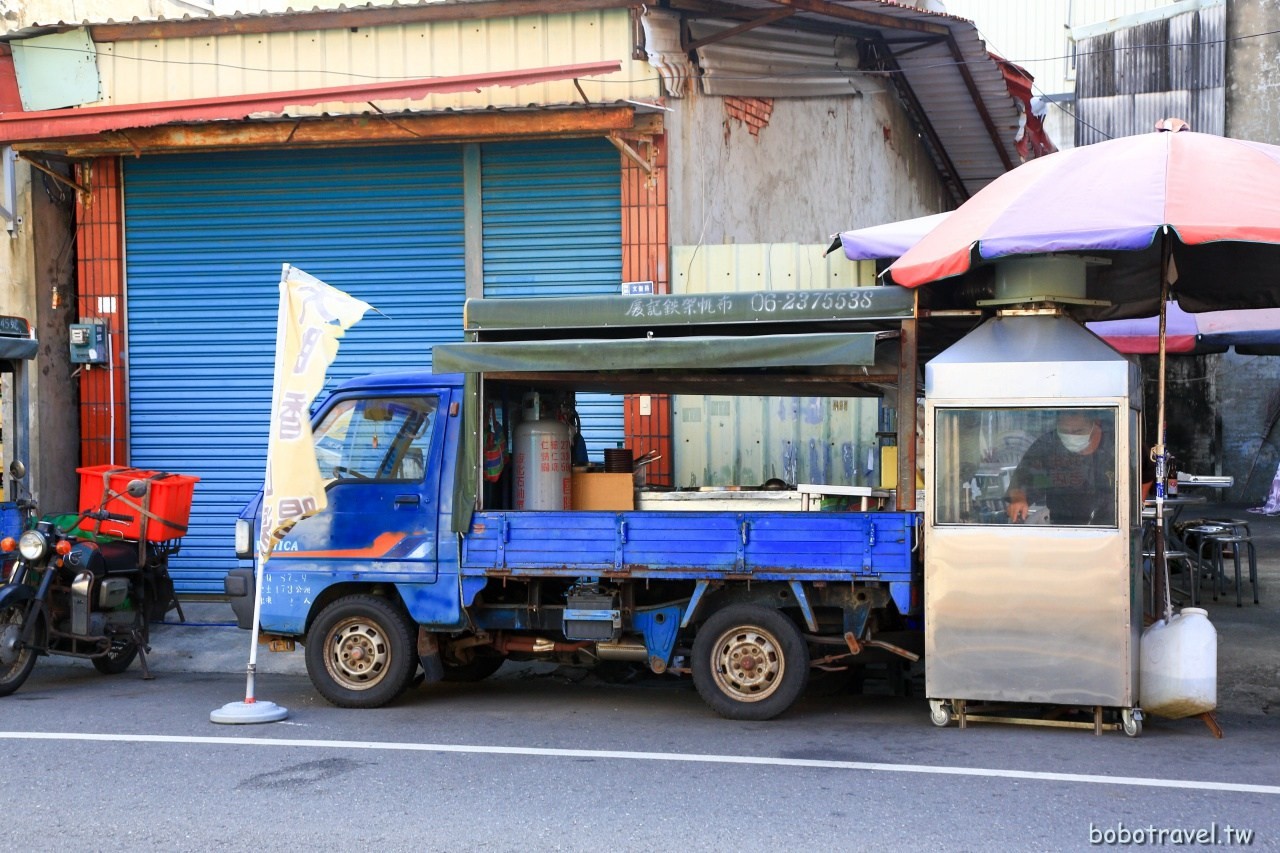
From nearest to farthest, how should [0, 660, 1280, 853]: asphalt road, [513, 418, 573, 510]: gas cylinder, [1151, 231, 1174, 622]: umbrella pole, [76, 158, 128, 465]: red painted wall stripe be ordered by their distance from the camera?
[0, 660, 1280, 853]: asphalt road
[1151, 231, 1174, 622]: umbrella pole
[513, 418, 573, 510]: gas cylinder
[76, 158, 128, 465]: red painted wall stripe

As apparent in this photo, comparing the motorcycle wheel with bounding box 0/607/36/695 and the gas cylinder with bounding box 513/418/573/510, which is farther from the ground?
the gas cylinder with bounding box 513/418/573/510

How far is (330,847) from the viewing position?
503 centimetres

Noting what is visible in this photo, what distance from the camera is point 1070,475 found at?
271 inches

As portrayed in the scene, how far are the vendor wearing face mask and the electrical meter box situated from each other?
9.08 m

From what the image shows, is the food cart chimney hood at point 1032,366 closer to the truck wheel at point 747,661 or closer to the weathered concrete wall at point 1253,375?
the truck wheel at point 747,661

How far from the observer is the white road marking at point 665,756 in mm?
5840

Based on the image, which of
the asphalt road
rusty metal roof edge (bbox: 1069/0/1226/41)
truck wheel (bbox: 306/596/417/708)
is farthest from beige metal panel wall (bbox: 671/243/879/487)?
rusty metal roof edge (bbox: 1069/0/1226/41)

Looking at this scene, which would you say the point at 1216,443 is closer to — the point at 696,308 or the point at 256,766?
the point at 696,308

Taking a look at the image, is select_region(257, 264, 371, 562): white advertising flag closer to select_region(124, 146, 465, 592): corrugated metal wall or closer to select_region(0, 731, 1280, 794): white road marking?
select_region(0, 731, 1280, 794): white road marking

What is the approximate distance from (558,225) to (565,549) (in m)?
4.96

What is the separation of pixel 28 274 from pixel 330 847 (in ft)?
29.9

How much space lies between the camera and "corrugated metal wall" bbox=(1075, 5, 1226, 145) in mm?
20141

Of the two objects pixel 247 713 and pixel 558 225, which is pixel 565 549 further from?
pixel 558 225

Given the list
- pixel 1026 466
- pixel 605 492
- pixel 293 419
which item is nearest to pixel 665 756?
pixel 605 492
